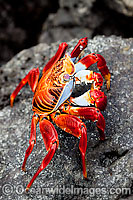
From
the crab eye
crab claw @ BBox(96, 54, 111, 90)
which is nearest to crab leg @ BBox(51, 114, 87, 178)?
the crab eye

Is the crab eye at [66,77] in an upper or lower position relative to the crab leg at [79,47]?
lower

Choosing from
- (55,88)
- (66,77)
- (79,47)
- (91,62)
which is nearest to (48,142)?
(55,88)

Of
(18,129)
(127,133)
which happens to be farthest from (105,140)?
(18,129)

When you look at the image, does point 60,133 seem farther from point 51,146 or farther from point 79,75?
point 79,75

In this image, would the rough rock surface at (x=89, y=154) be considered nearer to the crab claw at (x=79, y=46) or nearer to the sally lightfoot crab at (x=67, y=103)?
the sally lightfoot crab at (x=67, y=103)

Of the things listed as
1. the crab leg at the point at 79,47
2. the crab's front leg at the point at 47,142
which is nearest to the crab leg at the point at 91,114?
the crab's front leg at the point at 47,142

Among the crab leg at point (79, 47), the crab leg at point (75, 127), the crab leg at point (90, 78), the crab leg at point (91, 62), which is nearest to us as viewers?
the crab leg at point (75, 127)

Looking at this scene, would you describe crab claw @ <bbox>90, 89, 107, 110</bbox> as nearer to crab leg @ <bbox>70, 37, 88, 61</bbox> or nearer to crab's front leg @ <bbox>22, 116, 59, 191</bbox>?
crab's front leg @ <bbox>22, 116, 59, 191</bbox>

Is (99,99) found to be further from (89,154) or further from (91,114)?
(89,154)
